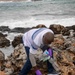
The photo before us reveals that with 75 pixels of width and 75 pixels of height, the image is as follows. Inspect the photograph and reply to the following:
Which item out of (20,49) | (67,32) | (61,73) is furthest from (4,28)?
(61,73)

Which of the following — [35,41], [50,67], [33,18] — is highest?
[35,41]

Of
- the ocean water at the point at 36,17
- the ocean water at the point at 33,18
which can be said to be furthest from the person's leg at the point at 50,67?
the ocean water at the point at 36,17

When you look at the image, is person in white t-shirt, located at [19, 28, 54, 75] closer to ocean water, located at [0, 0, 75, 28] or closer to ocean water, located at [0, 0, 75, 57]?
ocean water, located at [0, 0, 75, 57]

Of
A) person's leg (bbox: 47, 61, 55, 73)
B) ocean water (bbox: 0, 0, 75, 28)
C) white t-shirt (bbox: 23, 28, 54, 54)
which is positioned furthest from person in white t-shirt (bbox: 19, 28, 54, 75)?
ocean water (bbox: 0, 0, 75, 28)

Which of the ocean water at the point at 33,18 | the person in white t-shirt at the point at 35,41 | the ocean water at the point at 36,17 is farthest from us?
the ocean water at the point at 36,17

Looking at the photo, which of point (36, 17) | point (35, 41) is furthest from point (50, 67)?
point (36, 17)

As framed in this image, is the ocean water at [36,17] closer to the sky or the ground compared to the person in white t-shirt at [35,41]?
closer to the ground

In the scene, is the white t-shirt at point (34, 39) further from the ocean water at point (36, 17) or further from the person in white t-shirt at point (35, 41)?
the ocean water at point (36, 17)

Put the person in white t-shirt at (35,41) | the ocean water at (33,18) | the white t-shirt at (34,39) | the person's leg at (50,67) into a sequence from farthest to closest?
the ocean water at (33,18), the person's leg at (50,67), the white t-shirt at (34,39), the person in white t-shirt at (35,41)

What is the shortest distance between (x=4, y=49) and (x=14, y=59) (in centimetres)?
435

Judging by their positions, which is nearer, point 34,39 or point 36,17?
point 34,39

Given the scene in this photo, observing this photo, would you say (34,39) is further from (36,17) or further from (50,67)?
(36,17)

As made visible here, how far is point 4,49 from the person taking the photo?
37.0 feet

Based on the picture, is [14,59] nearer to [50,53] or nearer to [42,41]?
[50,53]
